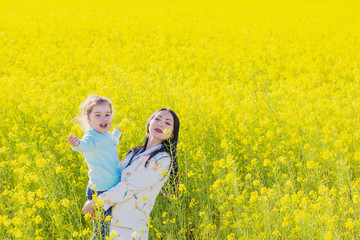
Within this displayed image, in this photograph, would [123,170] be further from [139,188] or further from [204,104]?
[204,104]

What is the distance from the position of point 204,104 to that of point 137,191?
2535mm

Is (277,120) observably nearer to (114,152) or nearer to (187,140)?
(187,140)

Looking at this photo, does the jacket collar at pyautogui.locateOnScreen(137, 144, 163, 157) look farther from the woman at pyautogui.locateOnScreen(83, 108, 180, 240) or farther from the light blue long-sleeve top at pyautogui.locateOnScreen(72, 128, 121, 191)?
the light blue long-sleeve top at pyautogui.locateOnScreen(72, 128, 121, 191)

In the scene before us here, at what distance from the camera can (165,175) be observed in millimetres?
3322

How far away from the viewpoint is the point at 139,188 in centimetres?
325

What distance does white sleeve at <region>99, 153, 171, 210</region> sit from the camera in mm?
3197

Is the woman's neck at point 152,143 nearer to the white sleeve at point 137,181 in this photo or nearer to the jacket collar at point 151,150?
the jacket collar at point 151,150

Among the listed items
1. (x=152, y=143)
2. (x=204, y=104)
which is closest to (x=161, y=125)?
(x=152, y=143)

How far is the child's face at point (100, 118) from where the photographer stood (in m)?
3.40

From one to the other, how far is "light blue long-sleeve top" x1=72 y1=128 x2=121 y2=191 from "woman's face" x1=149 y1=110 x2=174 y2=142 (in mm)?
330

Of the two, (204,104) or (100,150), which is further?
(204,104)

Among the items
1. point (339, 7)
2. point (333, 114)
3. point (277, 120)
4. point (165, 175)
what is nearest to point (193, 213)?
point (165, 175)

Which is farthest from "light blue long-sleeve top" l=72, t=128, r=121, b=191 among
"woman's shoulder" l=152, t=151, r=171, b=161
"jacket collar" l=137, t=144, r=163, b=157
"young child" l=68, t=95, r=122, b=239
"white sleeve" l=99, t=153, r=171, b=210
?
"woman's shoulder" l=152, t=151, r=171, b=161

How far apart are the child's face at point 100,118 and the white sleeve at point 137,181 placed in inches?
13.8
